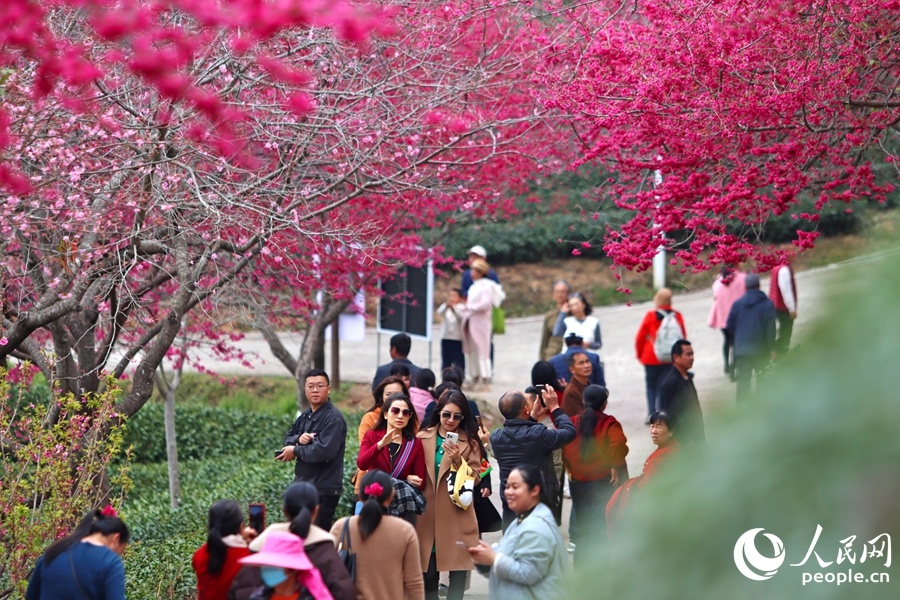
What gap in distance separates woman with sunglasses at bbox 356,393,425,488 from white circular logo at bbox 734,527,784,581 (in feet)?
19.1

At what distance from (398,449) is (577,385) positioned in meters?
2.78

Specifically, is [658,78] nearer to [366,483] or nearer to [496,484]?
[366,483]

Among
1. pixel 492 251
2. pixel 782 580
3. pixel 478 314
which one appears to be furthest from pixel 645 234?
pixel 492 251

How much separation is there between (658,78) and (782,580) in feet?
24.2

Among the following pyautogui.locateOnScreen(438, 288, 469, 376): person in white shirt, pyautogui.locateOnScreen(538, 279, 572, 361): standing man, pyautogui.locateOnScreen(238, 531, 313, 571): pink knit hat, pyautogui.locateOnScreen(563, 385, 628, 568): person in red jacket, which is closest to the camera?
pyautogui.locateOnScreen(238, 531, 313, 571): pink knit hat

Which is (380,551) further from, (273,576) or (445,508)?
(445,508)

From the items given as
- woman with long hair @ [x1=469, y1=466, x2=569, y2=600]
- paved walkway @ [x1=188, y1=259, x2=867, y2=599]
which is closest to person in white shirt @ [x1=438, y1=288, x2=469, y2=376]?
paved walkway @ [x1=188, y1=259, x2=867, y2=599]

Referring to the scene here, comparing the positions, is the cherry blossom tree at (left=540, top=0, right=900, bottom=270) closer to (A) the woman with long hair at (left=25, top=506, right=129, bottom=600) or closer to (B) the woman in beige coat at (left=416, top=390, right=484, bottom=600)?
(B) the woman in beige coat at (left=416, top=390, right=484, bottom=600)

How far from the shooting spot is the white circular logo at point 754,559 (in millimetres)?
1695

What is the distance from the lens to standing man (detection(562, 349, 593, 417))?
32.3 ft

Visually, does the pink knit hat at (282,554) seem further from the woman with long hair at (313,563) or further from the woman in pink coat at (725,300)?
the woman in pink coat at (725,300)

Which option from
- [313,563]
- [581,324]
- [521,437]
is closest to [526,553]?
[313,563]

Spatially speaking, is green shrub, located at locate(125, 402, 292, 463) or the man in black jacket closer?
the man in black jacket

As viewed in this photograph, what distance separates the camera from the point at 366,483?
19.5 feet
